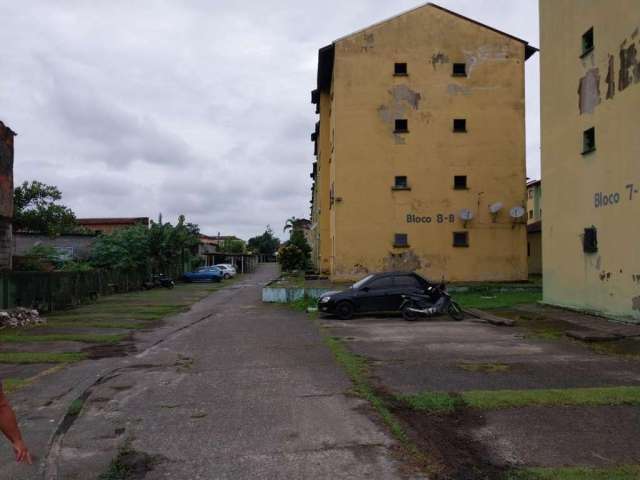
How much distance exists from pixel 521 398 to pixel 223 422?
3576 millimetres

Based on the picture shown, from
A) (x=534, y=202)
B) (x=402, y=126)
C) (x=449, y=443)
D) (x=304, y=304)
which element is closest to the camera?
(x=449, y=443)

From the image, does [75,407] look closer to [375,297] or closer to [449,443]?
[449,443]

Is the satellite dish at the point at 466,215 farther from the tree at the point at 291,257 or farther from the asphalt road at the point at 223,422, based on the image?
the tree at the point at 291,257

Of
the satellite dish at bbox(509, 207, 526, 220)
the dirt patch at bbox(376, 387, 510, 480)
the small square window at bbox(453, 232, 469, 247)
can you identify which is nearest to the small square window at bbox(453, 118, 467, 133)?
the satellite dish at bbox(509, 207, 526, 220)

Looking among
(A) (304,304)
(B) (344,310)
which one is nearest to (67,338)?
(B) (344,310)

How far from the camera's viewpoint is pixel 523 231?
86.9 feet

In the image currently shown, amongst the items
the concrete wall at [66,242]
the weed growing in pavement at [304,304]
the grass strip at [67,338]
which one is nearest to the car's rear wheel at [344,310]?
the weed growing in pavement at [304,304]

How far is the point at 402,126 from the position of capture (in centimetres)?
2678

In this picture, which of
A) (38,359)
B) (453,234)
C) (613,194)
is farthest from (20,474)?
(453,234)

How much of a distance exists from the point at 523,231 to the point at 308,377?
20.4 m

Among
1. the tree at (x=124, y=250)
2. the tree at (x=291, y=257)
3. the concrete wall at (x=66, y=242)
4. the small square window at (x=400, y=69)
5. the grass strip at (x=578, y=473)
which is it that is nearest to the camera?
the grass strip at (x=578, y=473)

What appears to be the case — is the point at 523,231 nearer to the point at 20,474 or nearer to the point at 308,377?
the point at 308,377

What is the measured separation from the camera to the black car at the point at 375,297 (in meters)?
17.2

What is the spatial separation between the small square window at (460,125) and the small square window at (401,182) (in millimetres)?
3284
